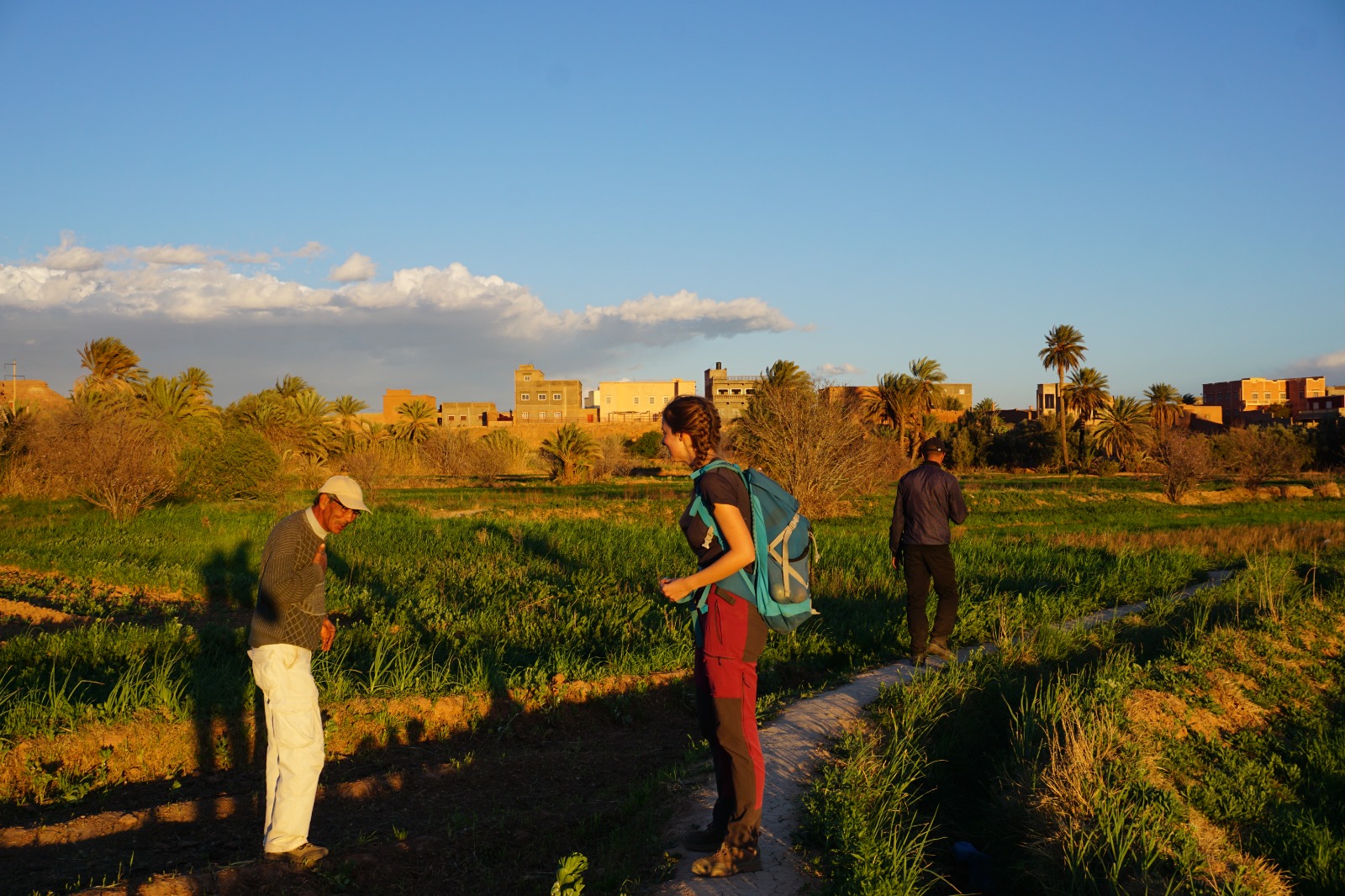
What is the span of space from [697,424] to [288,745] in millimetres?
2335

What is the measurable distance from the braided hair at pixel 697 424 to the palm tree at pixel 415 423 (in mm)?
58126

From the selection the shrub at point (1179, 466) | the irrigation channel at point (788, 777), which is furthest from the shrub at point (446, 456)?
the irrigation channel at point (788, 777)

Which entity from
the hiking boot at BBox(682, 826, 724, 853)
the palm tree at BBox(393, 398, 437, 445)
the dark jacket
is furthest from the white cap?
the palm tree at BBox(393, 398, 437, 445)

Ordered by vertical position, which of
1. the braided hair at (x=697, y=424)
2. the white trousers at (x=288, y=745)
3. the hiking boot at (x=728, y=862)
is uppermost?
the braided hair at (x=697, y=424)

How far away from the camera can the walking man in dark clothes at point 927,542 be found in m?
8.09

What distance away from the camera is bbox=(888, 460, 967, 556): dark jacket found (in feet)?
26.5

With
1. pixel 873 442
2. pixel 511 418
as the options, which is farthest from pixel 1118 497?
pixel 511 418

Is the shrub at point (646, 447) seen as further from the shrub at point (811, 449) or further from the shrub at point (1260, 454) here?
the shrub at point (811, 449)

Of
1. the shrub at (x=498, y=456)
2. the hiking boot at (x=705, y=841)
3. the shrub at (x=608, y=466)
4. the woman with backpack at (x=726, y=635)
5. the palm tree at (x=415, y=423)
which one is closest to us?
the woman with backpack at (x=726, y=635)

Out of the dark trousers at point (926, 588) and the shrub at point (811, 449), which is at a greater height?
the shrub at point (811, 449)

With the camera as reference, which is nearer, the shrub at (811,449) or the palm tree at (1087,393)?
the shrub at (811,449)

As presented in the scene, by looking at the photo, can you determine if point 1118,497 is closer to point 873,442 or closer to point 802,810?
point 873,442

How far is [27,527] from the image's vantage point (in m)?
20.4

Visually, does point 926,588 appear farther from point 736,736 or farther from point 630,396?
point 630,396
